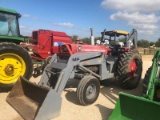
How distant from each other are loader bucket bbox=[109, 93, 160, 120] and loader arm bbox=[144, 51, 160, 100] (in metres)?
0.35

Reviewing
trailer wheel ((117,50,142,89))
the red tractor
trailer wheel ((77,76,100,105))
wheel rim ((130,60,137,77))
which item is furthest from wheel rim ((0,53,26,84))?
the red tractor

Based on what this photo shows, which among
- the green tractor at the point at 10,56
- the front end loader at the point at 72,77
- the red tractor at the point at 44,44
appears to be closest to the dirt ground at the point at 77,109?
the front end loader at the point at 72,77

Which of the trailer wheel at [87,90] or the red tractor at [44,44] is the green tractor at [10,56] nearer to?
the trailer wheel at [87,90]

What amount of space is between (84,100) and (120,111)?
1035mm

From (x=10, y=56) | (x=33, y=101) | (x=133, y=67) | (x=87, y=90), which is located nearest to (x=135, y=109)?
(x=87, y=90)

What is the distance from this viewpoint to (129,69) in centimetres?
640

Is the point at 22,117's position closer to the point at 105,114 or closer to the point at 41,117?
the point at 41,117

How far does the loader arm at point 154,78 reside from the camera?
428cm

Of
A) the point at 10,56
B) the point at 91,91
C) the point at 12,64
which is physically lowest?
the point at 91,91

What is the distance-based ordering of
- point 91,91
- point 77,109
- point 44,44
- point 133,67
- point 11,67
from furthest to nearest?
point 44,44
point 133,67
point 11,67
point 91,91
point 77,109

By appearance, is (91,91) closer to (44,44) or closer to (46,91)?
(46,91)

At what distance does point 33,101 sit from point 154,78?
2778 mm

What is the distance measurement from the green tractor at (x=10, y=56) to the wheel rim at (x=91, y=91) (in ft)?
6.29

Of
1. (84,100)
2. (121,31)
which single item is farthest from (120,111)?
(121,31)
